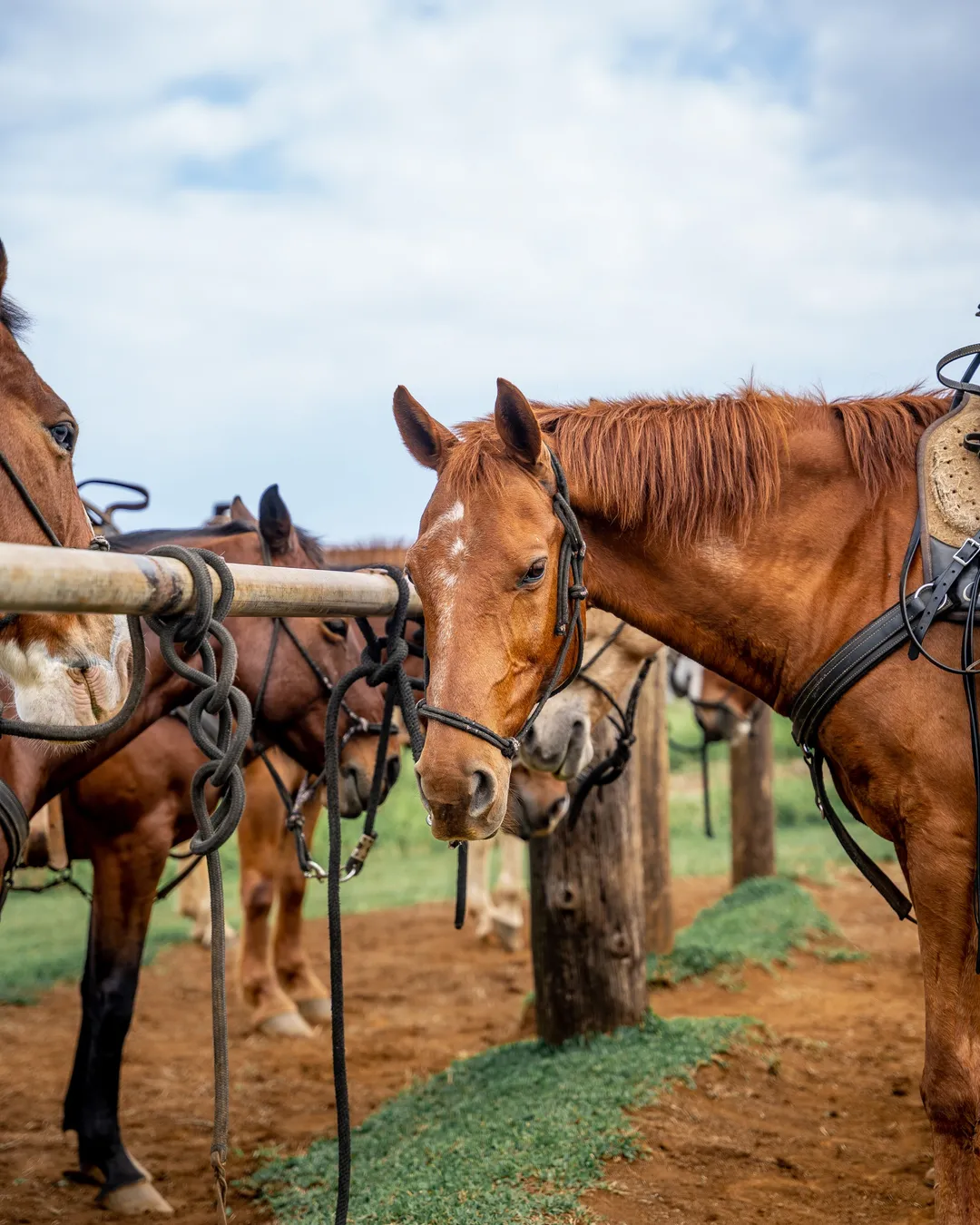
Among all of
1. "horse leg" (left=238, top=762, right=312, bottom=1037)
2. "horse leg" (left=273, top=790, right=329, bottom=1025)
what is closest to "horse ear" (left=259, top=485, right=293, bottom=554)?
"horse leg" (left=238, top=762, right=312, bottom=1037)

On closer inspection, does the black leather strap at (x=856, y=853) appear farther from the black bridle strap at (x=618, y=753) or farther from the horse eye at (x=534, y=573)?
the black bridle strap at (x=618, y=753)

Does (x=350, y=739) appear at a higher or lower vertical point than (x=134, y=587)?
lower

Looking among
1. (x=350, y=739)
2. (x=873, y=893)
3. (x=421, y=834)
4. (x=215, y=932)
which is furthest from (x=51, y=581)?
(x=421, y=834)

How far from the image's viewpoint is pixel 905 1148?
3.71 metres

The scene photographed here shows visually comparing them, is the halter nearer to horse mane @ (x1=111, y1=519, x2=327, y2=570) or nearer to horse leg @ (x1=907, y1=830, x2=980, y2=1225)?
horse leg @ (x1=907, y1=830, x2=980, y2=1225)

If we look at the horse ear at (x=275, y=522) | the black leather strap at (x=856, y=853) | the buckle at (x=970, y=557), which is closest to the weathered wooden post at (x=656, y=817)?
the horse ear at (x=275, y=522)

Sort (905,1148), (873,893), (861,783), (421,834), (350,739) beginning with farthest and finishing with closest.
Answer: (421,834), (873,893), (350,739), (905,1148), (861,783)

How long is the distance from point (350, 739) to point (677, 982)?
3.00 meters

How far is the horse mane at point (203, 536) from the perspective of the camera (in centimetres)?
425

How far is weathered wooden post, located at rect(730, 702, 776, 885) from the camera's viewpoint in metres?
8.32

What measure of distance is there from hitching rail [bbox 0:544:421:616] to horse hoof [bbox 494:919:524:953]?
5.58 metres

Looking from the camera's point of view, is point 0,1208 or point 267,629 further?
point 267,629

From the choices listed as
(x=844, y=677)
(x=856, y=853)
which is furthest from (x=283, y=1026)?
(x=844, y=677)

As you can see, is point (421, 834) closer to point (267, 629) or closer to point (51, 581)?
point (267, 629)
